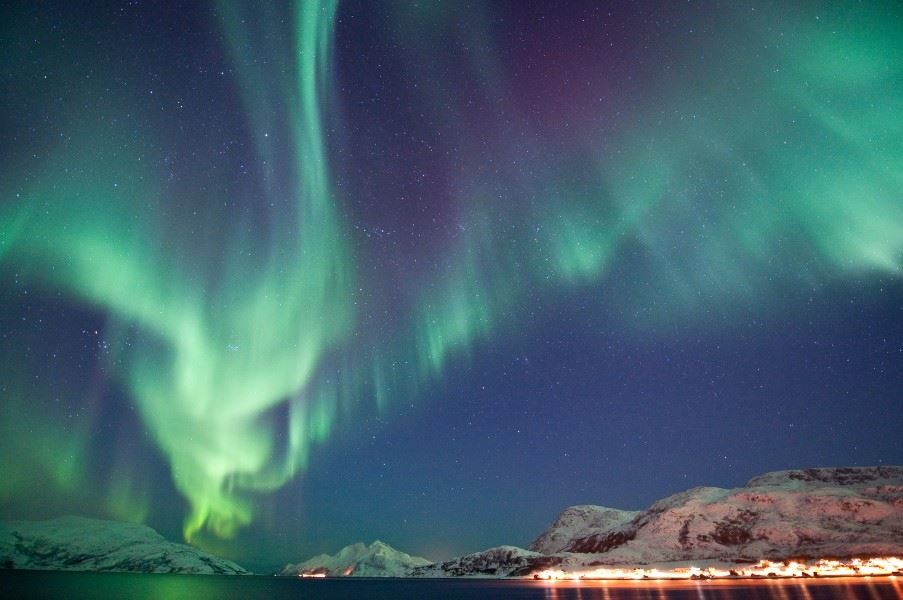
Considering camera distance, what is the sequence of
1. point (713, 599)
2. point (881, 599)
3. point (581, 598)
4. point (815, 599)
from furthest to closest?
point (581, 598) < point (713, 599) < point (815, 599) < point (881, 599)

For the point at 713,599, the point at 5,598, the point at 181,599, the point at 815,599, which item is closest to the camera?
the point at 815,599

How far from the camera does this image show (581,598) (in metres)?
149

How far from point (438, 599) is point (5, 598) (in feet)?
360

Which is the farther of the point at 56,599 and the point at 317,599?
the point at 317,599

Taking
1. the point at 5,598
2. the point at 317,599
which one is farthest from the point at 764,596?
the point at 5,598

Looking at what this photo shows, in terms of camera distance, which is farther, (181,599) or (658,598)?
(181,599)

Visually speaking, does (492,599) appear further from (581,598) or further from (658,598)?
(658,598)

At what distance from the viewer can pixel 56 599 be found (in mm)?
138875

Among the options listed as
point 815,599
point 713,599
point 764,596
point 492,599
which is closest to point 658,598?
point 713,599

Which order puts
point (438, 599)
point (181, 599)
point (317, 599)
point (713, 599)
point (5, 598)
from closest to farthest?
point (713, 599)
point (5, 598)
point (438, 599)
point (181, 599)
point (317, 599)

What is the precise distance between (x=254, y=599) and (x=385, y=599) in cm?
4185

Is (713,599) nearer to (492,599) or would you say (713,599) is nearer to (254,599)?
(492,599)

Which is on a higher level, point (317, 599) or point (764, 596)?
point (317, 599)

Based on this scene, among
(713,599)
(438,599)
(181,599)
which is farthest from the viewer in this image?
(181,599)
